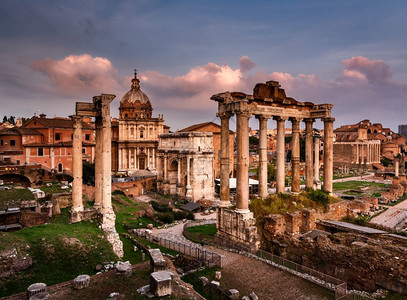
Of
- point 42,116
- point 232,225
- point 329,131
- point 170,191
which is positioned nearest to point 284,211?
point 232,225

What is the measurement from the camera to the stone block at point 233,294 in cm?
1024

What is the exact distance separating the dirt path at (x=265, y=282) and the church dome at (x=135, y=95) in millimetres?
46197

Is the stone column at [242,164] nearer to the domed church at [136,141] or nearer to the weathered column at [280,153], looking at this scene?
the weathered column at [280,153]

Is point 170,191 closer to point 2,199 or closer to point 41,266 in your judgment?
point 2,199


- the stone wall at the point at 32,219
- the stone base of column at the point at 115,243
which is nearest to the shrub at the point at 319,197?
the stone base of column at the point at 115,243

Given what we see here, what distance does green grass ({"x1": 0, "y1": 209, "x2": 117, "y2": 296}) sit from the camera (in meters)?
10.5

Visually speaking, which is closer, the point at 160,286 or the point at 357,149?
the point at 160,286

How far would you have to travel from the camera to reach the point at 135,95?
184ft

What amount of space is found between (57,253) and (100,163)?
19.1 ft

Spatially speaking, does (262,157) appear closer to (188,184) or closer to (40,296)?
(40,296)

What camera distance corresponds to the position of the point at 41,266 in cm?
1122

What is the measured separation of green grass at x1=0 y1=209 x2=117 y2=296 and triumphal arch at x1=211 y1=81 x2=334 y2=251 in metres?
6.23

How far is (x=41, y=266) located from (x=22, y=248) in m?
1.16

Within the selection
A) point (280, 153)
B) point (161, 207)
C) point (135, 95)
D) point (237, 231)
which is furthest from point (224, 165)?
point (135, 95)
